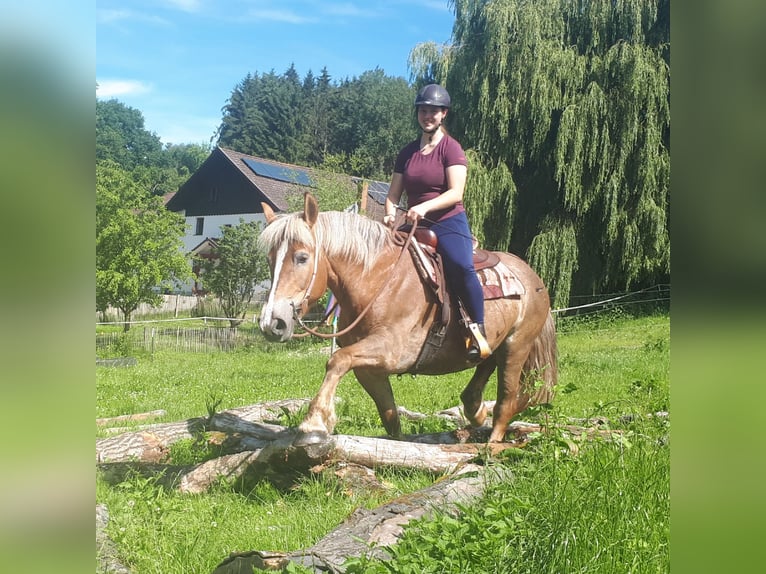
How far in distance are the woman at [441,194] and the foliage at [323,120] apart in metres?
0.65

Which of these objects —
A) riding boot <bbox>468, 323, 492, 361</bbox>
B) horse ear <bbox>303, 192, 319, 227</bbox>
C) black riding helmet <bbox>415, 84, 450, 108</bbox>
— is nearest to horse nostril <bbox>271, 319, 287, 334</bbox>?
horse ear <bbox>303, 192, 319, 227</bbox>

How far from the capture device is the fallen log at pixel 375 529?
252 cm

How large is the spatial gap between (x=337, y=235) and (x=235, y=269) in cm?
118

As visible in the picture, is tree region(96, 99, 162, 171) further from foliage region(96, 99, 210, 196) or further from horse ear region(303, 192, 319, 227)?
horse ear region(303, 192, 319, 227)

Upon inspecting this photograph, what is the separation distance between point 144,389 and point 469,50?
12.1 feet

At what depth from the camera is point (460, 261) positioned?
3846mm

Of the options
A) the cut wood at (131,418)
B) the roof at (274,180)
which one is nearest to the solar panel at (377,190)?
→ the roof at (274,180)

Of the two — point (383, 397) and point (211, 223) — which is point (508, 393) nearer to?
point (383, 397)

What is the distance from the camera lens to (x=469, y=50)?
523 centimetres

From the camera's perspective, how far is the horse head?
10.3 feet

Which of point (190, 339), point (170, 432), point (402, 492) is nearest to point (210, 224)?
point (190, 339)
